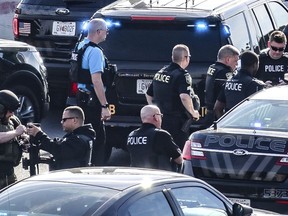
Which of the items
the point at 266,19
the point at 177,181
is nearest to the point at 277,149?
the point at 177,181

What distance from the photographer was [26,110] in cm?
1398

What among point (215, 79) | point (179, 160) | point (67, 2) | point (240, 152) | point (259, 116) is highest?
point (67, 2)

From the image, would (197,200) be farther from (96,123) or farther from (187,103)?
(96,123)

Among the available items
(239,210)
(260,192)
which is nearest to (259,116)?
(260,192)

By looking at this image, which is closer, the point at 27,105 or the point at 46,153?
the point at 46,153

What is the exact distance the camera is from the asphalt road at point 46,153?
41.3 ft

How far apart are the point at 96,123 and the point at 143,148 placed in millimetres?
1830

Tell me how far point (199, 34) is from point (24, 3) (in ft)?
14.5

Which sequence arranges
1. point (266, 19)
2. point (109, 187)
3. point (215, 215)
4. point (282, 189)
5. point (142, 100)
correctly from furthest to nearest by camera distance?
point (266, 19) → point (142, 100) → point (282, 189) → point (215, 215) → point (109, 187)

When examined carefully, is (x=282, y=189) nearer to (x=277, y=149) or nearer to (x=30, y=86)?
(x=277, y=149)

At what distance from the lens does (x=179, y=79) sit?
10914mm

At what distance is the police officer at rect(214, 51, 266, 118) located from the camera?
11.2 meters

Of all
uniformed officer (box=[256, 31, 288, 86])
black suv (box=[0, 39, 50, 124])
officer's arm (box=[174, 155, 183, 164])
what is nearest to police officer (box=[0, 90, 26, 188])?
officer's arm (box=[174, 155, 183, 164])

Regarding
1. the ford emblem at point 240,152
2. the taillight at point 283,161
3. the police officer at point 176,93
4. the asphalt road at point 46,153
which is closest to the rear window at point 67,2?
the asphalt road at point 46,153
